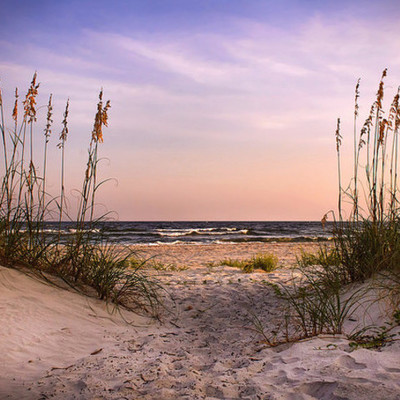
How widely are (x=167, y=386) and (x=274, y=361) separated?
915 mm

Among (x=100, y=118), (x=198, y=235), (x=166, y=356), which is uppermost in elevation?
(x=100, y=118)

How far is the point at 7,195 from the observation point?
4.52m

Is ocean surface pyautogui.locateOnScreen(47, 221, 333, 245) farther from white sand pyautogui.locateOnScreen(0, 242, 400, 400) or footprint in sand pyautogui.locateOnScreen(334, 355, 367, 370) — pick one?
footprint in sand pyautogui.locateOnScreen(334, 355, 367, 370)

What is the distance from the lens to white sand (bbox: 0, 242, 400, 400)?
2441 mm

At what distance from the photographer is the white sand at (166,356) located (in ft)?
8.01

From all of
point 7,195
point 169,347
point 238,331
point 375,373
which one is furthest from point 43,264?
point 375,373

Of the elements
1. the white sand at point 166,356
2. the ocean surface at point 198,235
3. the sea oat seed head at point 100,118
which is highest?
the sea oat seed head at point 100,118

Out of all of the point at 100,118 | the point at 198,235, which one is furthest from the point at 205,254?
the point at 198,235

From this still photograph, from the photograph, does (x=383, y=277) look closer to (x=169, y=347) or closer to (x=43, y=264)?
(x=169, y=347)

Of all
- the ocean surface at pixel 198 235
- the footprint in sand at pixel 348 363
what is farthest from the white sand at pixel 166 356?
the ocean surface at pixel 198 235

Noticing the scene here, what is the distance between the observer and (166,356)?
3.22 meters

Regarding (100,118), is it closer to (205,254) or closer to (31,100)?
(31,100)

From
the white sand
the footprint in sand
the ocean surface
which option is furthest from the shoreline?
the footprint in sand

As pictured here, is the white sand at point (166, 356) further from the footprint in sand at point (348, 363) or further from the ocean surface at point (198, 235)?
the ocean surface at point (198, 235)
